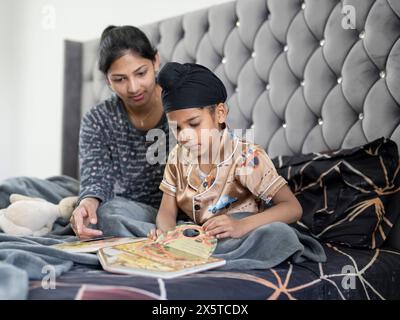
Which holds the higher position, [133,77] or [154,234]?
[133,77]

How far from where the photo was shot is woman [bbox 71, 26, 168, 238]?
61.5 inches

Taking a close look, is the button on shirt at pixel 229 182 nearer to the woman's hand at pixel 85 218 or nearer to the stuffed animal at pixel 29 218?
the woman's hand at pixel 85 218

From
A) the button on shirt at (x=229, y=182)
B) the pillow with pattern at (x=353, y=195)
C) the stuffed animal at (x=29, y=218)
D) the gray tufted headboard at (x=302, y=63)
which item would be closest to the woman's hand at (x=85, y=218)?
the stuffed animal at (x=29, y=218)

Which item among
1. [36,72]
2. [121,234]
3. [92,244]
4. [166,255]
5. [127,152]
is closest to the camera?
[166,255]

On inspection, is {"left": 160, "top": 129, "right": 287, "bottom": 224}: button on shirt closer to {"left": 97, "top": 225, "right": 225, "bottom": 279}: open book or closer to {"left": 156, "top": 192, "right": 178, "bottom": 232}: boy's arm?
{"left": 156, "top": 192, "right": 178, "bottom": 232}: boy's arm

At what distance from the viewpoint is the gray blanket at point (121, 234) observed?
3.12ft

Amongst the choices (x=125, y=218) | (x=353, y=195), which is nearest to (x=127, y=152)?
(x=125, y=218)

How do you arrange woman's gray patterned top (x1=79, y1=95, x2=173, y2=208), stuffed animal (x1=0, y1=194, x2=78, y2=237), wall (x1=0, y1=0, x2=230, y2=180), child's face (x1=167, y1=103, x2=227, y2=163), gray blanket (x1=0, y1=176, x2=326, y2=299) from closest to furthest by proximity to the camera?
gray blanket (x1=0, y1=176, x2=326, y2=299), child's face (x1=167, y1=103, x2=227, y2=163), stuffed animal (x1=0, y1=194, x2=78, y2=237), woman's gray patterned top (x1=79, y1=95, x2=173, y2=208), wall (x1=0, y1=0, x2=230, y2=180)

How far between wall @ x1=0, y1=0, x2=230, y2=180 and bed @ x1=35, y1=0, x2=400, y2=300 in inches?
38.2

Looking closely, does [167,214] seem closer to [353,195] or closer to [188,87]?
[188,87]

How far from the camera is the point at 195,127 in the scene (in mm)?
1338

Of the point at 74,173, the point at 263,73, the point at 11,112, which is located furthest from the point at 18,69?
the point at 263,73

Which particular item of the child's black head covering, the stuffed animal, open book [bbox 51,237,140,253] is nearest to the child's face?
the child's black head covering

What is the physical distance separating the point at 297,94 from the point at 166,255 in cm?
92
